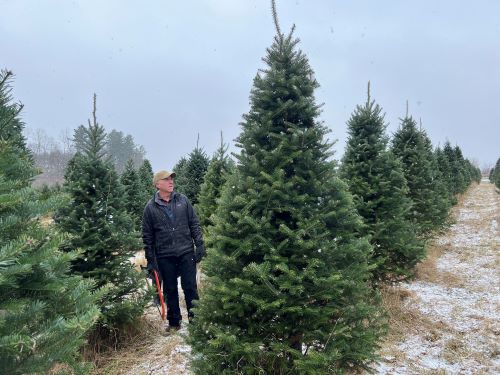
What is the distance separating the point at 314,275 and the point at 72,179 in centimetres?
386

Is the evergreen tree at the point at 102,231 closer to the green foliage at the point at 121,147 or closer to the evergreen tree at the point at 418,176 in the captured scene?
the evergreen tree at the point at 418,176

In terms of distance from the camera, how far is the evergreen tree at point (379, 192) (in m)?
7.25

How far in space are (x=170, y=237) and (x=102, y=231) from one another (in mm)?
905

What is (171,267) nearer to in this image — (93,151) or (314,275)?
(93,151)

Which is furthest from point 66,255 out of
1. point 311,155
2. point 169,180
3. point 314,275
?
point 169,180

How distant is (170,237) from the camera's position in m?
5.64

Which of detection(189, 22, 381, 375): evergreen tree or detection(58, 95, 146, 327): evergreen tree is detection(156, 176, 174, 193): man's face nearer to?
detection(58, 95, 146, 327): evergreen tree

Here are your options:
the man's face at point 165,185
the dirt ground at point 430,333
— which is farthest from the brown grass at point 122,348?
the man's face at point 165,185

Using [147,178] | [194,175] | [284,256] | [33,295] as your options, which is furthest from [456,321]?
[147,178]

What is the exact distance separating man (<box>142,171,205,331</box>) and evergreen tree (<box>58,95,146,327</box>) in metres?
0.26

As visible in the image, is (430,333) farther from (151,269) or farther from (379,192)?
(151,269)

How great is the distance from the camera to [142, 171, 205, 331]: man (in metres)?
5.64

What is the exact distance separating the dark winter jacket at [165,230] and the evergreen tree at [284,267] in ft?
5.41

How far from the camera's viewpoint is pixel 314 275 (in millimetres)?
3633
